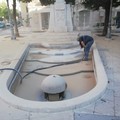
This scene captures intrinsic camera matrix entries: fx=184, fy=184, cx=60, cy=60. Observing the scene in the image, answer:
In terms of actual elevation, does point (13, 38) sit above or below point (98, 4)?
below

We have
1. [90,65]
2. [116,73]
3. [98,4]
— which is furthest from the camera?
[98,4]

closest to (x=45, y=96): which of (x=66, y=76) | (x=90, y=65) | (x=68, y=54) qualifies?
(x=66, y=76)

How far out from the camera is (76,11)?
22.6 m

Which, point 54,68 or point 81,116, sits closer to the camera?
point 81,116

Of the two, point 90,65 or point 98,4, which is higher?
point 98,4

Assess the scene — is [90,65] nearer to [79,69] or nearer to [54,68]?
[79,69]

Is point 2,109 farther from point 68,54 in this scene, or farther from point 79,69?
point 68,54

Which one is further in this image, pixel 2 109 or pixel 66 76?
pixel 66 76

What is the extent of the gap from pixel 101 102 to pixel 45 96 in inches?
82.5

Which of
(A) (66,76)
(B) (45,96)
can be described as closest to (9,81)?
(B) (45,96)

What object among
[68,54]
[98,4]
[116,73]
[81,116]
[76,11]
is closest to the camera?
[81,116]

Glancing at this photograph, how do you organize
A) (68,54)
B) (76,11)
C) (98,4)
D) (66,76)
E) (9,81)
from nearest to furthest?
(9,81) < (66,76) < (68,54) < (98,4) < (76,11)

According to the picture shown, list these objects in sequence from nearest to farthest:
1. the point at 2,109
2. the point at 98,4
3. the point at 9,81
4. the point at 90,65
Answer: the point at 2,109 < the point at 9,81 < the point at 90,65 < the point at 98,4

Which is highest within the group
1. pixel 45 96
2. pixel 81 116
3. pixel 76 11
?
pixel 76 11
